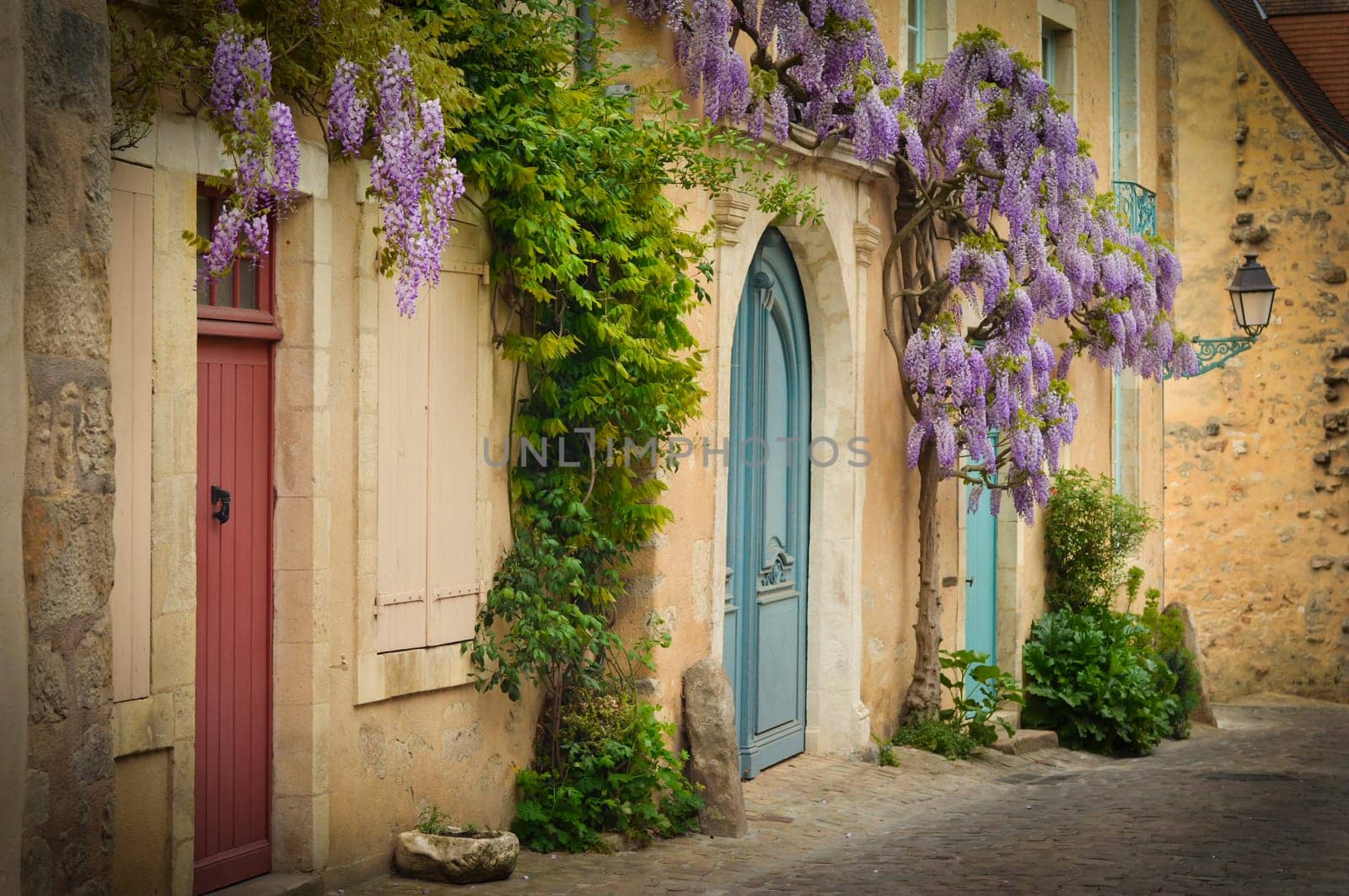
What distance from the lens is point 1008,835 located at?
711 centimetres

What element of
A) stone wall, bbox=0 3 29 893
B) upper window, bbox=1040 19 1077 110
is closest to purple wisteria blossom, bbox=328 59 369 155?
stone wall, bbox=0 3 29 893

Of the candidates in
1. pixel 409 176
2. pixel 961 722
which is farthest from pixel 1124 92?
pixel 409 176

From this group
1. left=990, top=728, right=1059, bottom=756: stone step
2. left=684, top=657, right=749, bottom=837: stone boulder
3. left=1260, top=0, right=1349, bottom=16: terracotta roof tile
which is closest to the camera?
left=684, top=657, right=749, bottom=837: stone boulder

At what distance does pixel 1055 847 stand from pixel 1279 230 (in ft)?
32.8

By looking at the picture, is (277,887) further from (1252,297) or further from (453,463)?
(1252,297)

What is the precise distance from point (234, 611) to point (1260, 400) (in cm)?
1215

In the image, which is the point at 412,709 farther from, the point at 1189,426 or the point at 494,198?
the point at 1189,426

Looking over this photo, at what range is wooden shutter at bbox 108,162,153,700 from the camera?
15.3 ft

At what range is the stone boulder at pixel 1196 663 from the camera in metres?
12.2

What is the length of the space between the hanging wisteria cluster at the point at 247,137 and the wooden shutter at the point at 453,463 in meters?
1.13

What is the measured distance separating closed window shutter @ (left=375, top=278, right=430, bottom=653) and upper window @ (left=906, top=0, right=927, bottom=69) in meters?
5.09

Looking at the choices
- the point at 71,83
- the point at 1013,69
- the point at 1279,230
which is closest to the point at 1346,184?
the point at 1279,230

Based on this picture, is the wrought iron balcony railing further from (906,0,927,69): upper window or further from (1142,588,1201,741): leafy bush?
(906,0,927,69): upper window

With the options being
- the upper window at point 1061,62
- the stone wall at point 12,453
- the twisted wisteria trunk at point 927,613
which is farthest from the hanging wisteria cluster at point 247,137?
the upper window at point 1061,62
